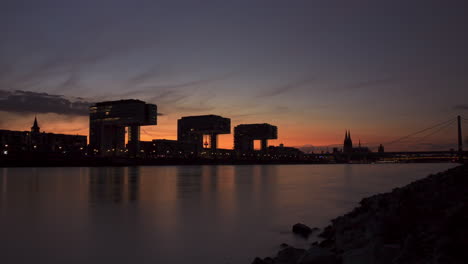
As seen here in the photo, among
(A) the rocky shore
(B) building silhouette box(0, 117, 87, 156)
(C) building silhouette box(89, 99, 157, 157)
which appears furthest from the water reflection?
(C) building silhouette box(89, 99, 157, 157)

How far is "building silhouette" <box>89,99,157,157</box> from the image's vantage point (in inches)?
7062

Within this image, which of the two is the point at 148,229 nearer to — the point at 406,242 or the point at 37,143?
the point at 406,242

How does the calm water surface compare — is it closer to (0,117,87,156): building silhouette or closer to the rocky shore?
the rocky shore

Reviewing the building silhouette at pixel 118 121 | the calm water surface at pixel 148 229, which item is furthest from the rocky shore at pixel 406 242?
the building silhouette at pixel 118 121

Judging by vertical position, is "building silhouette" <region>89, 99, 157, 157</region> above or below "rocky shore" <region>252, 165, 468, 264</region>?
above

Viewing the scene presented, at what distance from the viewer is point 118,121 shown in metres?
186

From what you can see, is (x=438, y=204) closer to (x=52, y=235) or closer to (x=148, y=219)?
(x=148, y=219)

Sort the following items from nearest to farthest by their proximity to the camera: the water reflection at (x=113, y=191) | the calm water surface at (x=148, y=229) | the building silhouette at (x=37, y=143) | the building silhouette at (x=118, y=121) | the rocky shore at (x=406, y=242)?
the rocky shore at (x=406, y=242) < the calm water surface at (x=148, y=229) < the water reflection at (x=113, y=191) < the building silhouette at (x=37, y=143) < the building silhouette at (x=118, y=121)

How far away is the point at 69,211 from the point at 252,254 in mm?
15766

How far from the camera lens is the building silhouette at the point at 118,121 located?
17938 centimetres

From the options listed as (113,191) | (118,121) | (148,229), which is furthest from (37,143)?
(148,229)

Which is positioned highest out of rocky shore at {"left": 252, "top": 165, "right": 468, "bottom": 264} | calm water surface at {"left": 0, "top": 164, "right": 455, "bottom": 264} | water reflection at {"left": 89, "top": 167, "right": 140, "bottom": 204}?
rocky shore at {"left": 252, "top": 165, "right": 468, "bottom": 264}

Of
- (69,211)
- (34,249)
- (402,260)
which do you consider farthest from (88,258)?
(69,211)

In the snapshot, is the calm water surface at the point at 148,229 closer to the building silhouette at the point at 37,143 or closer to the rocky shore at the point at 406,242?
the rocky shore at the point at 406,242
